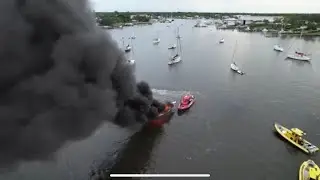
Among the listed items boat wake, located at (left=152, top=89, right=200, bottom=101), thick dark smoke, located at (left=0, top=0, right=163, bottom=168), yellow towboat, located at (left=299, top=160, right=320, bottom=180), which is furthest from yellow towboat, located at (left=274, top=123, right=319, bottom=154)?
thick dark smoke, located at (left=0, top=0, right=163, bottom=168)

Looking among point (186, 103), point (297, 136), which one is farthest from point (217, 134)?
point (186, 103)

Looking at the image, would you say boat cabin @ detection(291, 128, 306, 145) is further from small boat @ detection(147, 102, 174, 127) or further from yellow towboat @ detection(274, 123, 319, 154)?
small boat @ detection(147, 102, 174, 127)

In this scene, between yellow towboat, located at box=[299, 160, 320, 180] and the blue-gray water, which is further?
the blue-gray water

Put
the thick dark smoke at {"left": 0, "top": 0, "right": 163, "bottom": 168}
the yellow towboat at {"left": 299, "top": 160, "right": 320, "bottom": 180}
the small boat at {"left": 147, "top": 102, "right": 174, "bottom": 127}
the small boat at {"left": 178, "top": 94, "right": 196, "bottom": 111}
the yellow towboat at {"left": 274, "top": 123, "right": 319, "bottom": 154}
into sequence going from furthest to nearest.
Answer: the small boat at {"left": 178, "top": 94, "right": 196, "bottom": 111} → the small boat at {"left": 147, "top": 102, "right": 174, "bottom": 127} → the yellow towboat at {"left": 274, "top": 123, "right": 319, "bottom": 154} → the yellow towboat at {"left": 299, "top": 160, "right": 320, "bottom": 180} → the thick dark smoke at {"left": 0, "top": 0, "right": 163, "bottom": 168}

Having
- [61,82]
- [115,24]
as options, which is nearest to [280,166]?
[61,82]

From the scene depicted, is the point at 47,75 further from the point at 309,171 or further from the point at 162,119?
the point at 309,171

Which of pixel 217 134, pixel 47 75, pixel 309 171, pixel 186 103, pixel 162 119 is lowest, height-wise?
pixel 217 134

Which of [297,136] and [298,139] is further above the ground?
[297,136]
